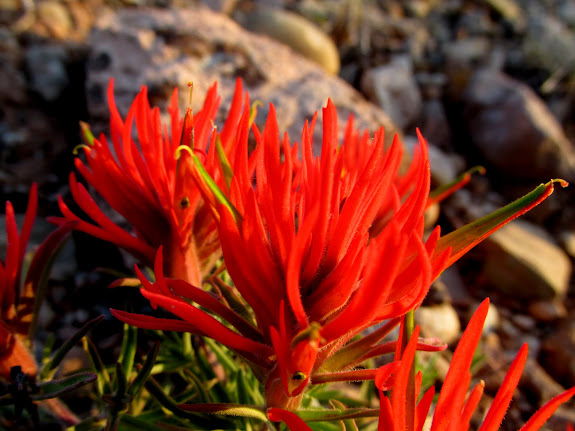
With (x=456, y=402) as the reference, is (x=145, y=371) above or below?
below

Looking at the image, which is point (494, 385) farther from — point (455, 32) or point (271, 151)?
point (455, 32)

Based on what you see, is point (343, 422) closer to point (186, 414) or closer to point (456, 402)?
point (456, 402)

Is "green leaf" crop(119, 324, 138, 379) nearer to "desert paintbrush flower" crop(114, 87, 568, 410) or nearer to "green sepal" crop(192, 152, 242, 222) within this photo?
"desert paintbrush flower" crop(114, 87, 568, 410)

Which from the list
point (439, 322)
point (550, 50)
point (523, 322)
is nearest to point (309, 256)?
point (439, 322)

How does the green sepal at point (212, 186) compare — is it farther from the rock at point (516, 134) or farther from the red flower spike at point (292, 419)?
the rock at point (516, 134)

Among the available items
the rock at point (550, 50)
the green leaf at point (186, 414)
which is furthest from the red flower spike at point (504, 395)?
the rock at point (550, 50)

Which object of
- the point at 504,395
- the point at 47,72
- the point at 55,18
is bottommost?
the point at 47,72
